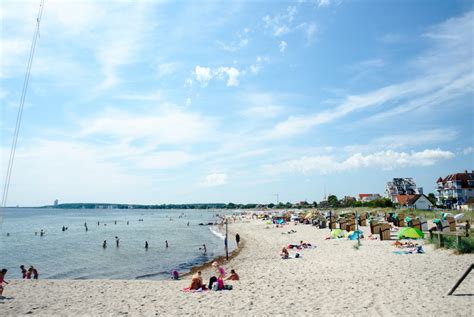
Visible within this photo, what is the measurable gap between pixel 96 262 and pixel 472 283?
27.5 metres

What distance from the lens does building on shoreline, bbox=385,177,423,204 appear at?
99.4 metres

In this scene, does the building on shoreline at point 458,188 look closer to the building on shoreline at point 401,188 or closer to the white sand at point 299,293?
the building on shoreline at point 401,188

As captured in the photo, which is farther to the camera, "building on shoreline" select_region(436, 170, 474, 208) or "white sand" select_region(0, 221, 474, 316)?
"building on shoreline" select_region(436, 170, 474, 208)

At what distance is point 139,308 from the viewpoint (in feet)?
35.1

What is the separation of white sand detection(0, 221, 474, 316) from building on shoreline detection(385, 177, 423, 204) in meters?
92.0

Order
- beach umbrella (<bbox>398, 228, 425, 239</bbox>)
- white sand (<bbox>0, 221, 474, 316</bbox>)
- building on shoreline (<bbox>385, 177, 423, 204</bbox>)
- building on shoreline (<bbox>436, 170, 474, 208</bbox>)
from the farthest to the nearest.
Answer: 1. building on shoreline (<bbox>385, 177, 423, 204</bbox>)
2. building on shoreline (<bbox>436, 170, 474, 208</bbox>)
3. beach umbrella (<bbox>398, 228, 425, 239</bbox>)
4. white sand (<bbox>0, 221, 474, 316</bbox>)

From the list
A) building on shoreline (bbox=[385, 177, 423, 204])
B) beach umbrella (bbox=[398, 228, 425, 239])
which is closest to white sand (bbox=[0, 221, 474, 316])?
beach umbrella (bbox=[398, 228, 425, 239])

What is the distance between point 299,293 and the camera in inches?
446

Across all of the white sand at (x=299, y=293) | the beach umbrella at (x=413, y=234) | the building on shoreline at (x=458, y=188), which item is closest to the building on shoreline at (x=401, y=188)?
the building on shoreline at (x=458, y=188)

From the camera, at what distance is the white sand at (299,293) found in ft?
30.7

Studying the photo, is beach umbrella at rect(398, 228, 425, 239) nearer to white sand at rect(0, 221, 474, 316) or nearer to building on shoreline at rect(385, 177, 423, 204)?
white sand at rect(0, 221, 474, 316)

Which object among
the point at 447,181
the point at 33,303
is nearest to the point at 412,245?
the point at 33,303

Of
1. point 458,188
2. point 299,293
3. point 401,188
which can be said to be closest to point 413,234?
point 299,293

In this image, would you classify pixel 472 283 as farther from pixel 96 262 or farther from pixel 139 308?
pixel 96 262
